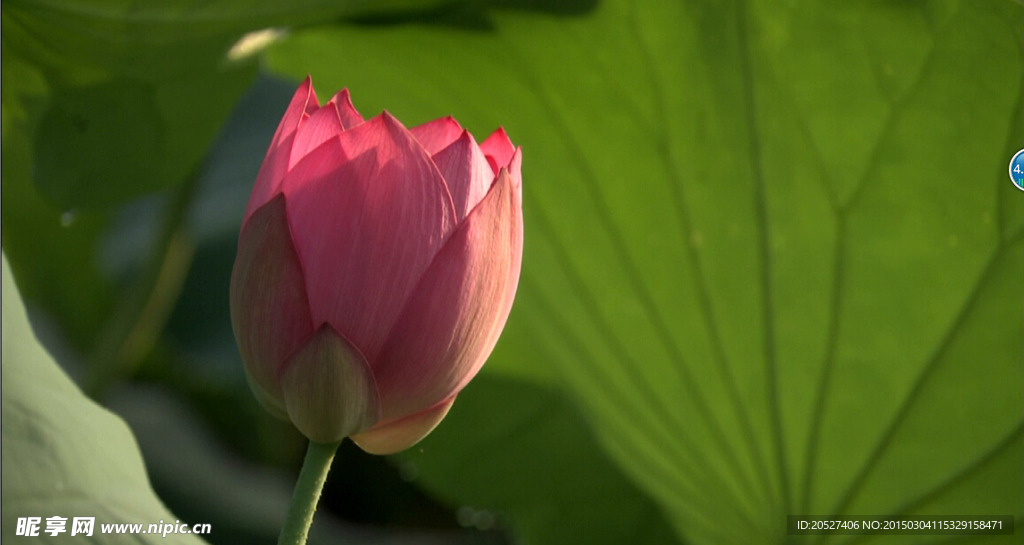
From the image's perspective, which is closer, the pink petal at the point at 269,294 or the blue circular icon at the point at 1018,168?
the pink petal at the point at 269,294

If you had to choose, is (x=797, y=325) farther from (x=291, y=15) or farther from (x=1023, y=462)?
(x=291, y=15)

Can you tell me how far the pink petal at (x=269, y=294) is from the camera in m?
0.32

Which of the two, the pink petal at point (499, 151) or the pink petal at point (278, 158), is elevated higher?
the pink petal at point (278, 158)

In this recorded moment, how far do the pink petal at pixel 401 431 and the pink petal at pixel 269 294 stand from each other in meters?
0.04

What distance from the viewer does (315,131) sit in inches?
13.6

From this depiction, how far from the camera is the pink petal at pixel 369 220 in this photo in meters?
0.32

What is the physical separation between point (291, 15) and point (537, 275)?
0.22m

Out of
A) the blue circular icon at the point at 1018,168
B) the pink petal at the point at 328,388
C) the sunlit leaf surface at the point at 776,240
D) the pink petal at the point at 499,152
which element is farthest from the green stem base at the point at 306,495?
the blue circular icon at the point at 1018,168

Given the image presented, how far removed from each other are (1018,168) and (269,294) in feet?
1.40

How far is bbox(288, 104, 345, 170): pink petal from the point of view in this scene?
0.34 m

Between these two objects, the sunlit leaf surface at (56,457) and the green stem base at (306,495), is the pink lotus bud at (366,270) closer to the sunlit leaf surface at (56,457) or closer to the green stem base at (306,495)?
the green stem base at (306,495)

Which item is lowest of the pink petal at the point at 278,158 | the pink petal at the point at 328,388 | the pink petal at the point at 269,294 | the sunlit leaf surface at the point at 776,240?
the sunlit leaf surface at the point at 776,240

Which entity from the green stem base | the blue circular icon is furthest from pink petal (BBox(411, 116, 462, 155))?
the blue circular icon

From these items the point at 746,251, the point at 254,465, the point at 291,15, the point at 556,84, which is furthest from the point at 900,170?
the point at 254,465
